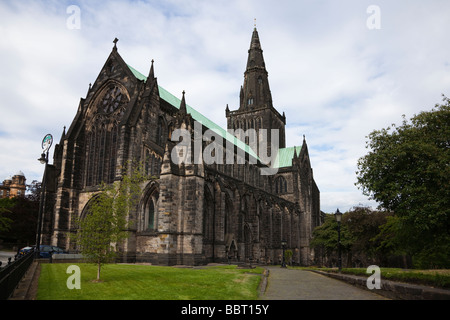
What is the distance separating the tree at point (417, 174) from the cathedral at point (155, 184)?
14409 millimetres

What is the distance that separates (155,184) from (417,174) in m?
19.7

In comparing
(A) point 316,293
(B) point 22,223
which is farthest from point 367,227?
(B) point 22,223

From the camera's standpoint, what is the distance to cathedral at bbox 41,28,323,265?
27.2 meters

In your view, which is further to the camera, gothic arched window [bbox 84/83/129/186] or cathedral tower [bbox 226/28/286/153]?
cathedral tower [bbox 226/28/286/153]

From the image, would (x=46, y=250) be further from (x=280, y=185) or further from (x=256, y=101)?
(x=256, y=101)

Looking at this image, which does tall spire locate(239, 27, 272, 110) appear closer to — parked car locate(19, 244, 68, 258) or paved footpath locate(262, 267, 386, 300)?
parked car locate(19, 244, 68, 258)

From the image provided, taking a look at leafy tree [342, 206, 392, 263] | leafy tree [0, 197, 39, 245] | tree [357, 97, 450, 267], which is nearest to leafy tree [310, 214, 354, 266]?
leafy tree [342, 206, 392, 263]

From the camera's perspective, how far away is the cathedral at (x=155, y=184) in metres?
27.2

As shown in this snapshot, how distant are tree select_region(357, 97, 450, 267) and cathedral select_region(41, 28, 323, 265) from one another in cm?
1441

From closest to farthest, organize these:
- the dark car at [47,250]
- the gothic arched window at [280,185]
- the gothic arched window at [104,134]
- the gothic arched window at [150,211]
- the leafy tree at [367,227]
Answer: the dark car at [47,250] < the gothic arched window at [150,211] < the gothic arched window at [104,134] < the leafy tree at [367,227] < the gothic arched window at [280,185]

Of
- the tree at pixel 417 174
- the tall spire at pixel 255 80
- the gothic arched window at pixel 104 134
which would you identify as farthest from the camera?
the tall spire at pixel 255 80

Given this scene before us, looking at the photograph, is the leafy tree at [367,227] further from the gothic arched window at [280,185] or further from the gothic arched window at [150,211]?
the gothic arched window at [280,185]

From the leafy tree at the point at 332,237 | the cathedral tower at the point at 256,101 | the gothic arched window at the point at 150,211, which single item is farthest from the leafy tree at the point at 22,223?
the leafy tree at the point at 332,237

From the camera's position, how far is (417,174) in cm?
1565
